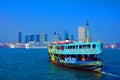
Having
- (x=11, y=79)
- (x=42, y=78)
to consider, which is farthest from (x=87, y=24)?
(x=11, y=79)

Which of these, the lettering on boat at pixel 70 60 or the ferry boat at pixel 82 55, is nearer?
the ferry boat at pixel 82 55

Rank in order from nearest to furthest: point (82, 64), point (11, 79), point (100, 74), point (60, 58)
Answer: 1. point (11, 79)
2. point (100, 74)
3. point (82, 64)
4. point (60, 58)

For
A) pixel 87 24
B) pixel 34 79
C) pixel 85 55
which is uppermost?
pixel 87 24

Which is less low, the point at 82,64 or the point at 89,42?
the point at 89,42

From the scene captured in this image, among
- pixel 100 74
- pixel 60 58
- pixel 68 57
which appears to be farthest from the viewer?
pixel 60 58

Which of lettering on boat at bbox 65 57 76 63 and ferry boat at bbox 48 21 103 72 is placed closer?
ferry boat at bbox 48 21 103 72

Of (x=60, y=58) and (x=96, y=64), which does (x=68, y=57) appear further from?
(x=96, y=64)

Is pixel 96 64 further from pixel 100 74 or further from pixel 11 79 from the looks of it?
pixel 11 79

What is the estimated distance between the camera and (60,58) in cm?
6519

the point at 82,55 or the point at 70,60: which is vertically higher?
the point at 82,55

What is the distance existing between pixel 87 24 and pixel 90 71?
1022 cm

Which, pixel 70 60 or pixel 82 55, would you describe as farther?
pixel 70 60

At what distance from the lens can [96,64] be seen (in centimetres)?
5116

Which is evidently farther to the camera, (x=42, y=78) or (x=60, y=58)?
(x=60, y=58)
